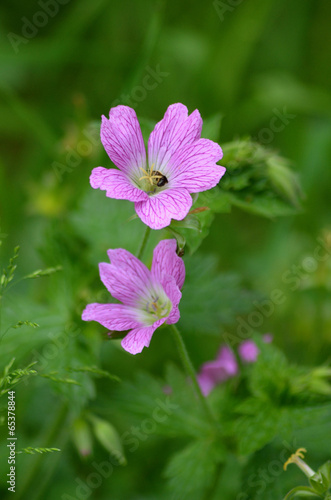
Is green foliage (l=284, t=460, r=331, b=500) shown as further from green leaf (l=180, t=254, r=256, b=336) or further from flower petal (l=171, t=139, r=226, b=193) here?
flower petal (l=171, t=139, r=226, b=193)

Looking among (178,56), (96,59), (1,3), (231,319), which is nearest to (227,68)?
(178,56)

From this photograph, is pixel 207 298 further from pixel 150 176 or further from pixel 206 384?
pixel 150 176

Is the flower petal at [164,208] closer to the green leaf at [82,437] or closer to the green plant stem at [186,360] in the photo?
the green plant stem at [186,360]

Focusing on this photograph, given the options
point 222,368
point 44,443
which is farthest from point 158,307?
point 44,443

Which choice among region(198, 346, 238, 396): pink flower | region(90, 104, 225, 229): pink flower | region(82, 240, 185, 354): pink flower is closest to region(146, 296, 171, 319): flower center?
region(82, 240, 185, 354): pink flower

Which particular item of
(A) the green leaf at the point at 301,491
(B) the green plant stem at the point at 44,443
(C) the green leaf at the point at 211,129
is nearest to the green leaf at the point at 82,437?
(B) the green plant stem at the point at 44,443

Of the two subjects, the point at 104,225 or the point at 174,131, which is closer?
the point at 174,131

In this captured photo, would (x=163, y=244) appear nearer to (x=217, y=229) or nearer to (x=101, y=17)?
(x=217, y=229)
